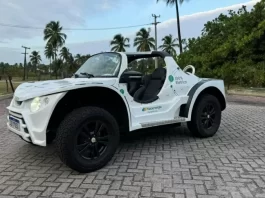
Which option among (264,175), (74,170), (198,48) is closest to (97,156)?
(74,170)

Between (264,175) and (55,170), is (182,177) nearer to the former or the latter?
(264,175)

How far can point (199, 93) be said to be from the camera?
16.7 feet

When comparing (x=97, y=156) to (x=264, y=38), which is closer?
(x=97, y=156)

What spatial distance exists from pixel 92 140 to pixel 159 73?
6.65 ft

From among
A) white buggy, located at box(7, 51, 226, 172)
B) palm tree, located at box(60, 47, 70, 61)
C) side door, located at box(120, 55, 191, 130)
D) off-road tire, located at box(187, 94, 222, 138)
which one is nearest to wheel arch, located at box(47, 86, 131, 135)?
white buggy, located at box(7, 51, 226, 172)

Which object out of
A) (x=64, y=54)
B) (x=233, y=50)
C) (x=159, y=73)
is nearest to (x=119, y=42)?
(x=64, y=54)

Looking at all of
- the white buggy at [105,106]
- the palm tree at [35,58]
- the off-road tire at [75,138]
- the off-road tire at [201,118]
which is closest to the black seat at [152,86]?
the white buggy at [105,106]

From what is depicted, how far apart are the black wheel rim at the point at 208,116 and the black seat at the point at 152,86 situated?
1.04 meters

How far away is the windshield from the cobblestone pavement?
1308 mm

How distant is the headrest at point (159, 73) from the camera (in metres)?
4.96

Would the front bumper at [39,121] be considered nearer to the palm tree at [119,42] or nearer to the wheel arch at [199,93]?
the wheel arch at [199,93]

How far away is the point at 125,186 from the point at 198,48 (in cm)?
1877

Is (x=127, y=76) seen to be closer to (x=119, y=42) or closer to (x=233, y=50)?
(x=233, y=50)

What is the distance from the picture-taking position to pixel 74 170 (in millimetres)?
3545
